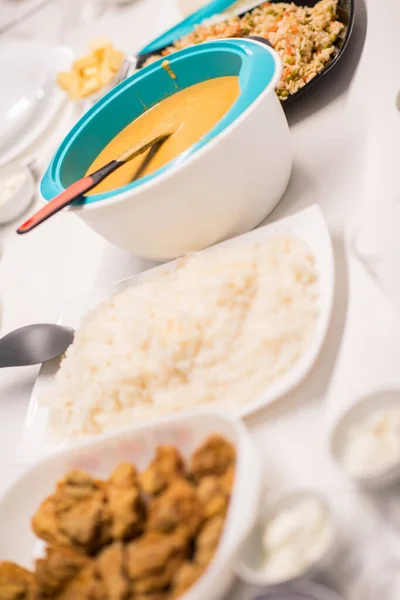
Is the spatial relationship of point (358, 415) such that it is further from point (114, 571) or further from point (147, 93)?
point (147, 93)

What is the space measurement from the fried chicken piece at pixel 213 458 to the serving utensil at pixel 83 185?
1.68 feet

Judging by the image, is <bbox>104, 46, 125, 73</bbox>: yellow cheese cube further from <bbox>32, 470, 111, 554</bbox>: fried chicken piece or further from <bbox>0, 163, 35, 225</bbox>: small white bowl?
<bbox>32, 470, 111, 554</bbox>: fried chicken piece

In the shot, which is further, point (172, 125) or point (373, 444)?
point (172, 125)

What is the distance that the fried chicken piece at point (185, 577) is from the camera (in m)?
0.66

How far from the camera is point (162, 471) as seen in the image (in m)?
0.76

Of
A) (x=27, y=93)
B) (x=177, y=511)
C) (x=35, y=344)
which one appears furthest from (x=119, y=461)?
(x=27, y=93)

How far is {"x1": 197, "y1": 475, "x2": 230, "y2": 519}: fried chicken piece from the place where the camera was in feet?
2.25

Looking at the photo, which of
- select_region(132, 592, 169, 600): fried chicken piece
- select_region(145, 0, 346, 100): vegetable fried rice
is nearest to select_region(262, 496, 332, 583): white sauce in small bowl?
select_region(132, 592, 169, 600): fried chicken piece

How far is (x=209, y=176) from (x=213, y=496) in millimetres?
560

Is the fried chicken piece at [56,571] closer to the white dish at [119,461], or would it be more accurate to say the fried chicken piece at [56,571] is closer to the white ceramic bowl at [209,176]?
the white dish at [119,461]

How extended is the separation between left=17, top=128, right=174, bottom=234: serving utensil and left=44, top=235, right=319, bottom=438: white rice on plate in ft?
0.72

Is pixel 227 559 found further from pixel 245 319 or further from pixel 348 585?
pixel 245 319

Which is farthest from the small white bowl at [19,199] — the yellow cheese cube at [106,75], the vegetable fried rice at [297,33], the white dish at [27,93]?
the vegetable fried rice at [297,33]

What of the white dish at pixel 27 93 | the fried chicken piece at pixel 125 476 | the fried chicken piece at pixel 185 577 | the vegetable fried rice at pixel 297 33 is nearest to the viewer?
the fried chicken piece at pixel 185 577
